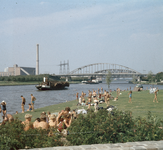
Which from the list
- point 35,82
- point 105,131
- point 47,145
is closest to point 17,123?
point 47,145

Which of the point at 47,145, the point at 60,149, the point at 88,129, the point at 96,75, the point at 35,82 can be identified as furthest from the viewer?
the point at 96,75

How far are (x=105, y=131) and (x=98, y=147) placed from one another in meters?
0.97

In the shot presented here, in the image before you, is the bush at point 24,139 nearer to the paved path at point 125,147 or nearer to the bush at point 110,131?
the paved path at point 125,147

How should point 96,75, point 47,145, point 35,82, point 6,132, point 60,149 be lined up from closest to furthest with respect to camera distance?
point 60,149, point 47,145, point 6,132, point 35,82, point 96,75

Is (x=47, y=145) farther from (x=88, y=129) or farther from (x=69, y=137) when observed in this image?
(x=88, y=129)

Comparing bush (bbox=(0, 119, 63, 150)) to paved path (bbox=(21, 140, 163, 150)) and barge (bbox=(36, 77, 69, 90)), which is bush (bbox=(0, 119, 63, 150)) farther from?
barge (bbox=(36, 77, 69, 90))

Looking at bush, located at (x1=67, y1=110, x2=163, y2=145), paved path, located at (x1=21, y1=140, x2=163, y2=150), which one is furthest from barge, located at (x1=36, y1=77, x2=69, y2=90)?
paved path, located at (x1=21, y1=140, x2=163, y2=150)

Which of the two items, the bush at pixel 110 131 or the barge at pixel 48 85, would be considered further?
the barge at pixel 48 85

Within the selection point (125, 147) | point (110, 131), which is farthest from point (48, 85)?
point (125, 147)

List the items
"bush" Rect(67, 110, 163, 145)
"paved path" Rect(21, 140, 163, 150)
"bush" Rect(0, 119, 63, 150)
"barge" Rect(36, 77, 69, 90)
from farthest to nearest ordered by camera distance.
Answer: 1. "barge" Rect(36, 77, 69, 90)
2. "bush" Rect(67, 110, 163, 145)
3. "bush" Rect(0, 119, 63, 150)
4. "paved path" Rect(21, 140, 163, 150)

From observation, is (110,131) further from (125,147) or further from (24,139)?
(24,139)

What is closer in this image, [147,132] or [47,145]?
[47,145]

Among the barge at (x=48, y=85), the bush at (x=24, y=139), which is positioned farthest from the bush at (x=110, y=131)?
the barge at (x=48, y=85)

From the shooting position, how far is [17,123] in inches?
277
